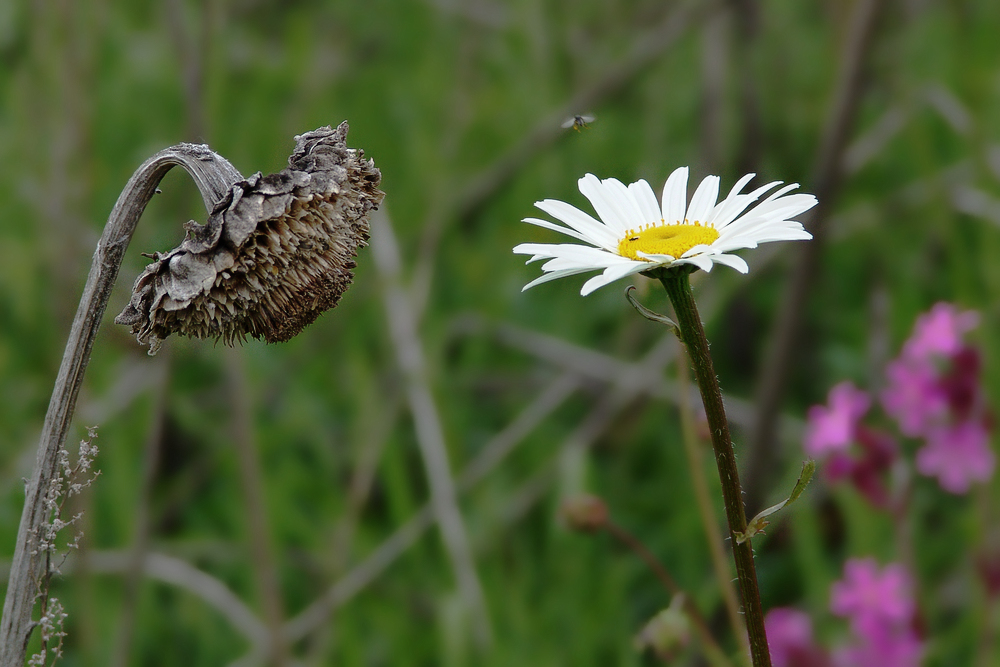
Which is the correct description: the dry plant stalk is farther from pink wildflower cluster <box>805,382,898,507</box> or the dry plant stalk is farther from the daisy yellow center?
pink wildflower cluster <box>805,382,898,507</box>

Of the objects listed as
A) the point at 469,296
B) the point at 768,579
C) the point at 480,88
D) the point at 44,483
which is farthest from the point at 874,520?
the point at 480,88

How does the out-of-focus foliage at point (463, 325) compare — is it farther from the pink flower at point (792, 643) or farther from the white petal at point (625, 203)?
the white petal at point (625, 203)

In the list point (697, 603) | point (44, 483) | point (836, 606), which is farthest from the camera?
point (697, 603)

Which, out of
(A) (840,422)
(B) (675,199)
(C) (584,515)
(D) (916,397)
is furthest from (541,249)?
(D) (916,397)

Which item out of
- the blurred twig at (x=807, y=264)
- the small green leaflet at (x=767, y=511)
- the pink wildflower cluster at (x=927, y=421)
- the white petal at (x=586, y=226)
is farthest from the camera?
the blurred twig at (x=807, y=264)

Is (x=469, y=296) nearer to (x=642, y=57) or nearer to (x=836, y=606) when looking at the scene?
(x=642, y=57)

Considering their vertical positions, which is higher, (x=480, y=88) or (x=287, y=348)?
(x=480, y=88)

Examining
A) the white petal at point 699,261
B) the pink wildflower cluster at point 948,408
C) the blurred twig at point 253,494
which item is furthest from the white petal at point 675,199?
the pink wildflower cluster at point 948,408
